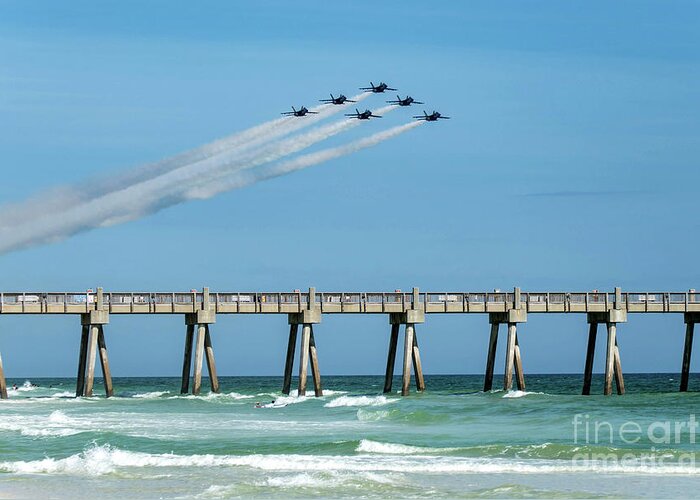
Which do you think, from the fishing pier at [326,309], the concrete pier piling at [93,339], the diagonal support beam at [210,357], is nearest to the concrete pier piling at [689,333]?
the fishing pier at [326,309]

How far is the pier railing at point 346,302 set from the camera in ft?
219

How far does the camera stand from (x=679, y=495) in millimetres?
33000

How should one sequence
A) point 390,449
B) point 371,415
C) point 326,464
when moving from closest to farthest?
point 326,464
point 390,449
point 371,415

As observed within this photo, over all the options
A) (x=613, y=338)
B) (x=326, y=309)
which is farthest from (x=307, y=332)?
(x=613, y=338)

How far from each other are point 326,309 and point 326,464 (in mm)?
29177

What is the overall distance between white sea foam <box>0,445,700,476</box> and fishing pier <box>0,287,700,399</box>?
25.0 meters

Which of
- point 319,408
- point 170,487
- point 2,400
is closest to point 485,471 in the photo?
point 170,487

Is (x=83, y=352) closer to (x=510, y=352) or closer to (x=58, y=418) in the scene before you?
(x=58, y=418)

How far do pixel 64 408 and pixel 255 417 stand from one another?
11.0 metres

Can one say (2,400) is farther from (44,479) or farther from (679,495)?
(679,495)

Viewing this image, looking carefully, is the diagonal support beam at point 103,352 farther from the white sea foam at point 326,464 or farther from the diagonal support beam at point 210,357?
the white sea foam at point 326,464

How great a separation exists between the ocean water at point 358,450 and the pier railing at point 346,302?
4972 millimetres

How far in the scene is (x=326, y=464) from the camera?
3975 cm

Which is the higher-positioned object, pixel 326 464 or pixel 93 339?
pixel 93 339
